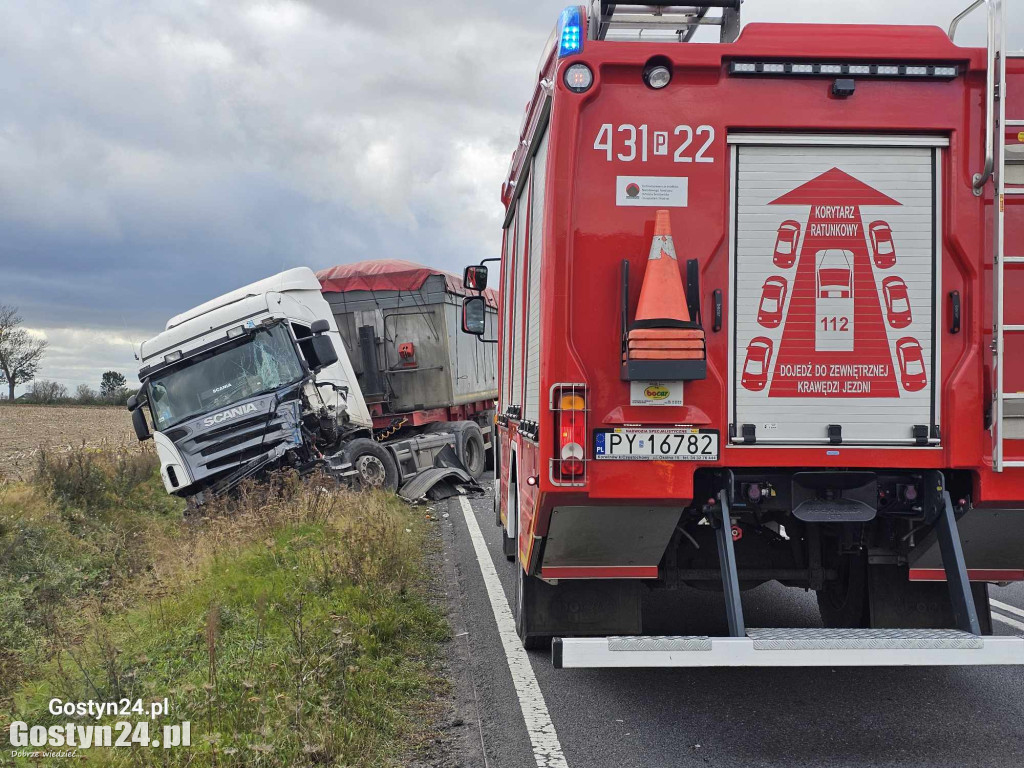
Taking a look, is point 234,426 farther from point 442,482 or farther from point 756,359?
point 756,359

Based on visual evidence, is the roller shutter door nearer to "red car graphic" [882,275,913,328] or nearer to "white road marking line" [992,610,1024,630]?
"red car graphic" [882,275,913,328]

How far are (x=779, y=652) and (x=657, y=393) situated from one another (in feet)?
4.32

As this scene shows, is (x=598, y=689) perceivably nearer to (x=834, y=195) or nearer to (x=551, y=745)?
(x=551, y=745)

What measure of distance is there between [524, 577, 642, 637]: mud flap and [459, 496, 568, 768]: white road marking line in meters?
0.35

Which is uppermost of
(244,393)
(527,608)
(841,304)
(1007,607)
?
(841,304)

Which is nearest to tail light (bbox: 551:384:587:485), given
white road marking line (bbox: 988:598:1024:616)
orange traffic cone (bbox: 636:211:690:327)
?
orange traffic cone (bbox: 636:211:690:327)

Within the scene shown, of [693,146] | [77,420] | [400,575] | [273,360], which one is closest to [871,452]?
[693,146]

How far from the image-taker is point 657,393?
4.35 metres

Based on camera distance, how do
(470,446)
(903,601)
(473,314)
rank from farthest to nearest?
1. (470,446)
2. (473,314)
3. (903,601)

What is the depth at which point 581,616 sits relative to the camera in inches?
208

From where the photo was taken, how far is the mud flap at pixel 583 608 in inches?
204

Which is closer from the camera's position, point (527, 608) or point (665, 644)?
point (665, 644)

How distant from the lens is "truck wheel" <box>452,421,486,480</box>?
16531 millimetres

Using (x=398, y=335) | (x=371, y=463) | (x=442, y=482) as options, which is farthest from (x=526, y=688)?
(x=398, y=335)
